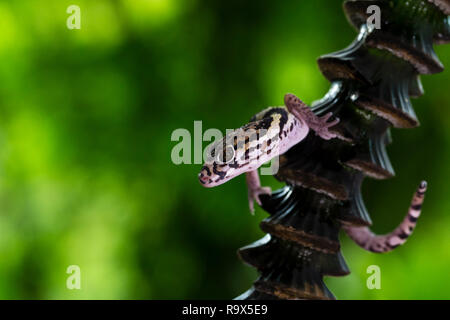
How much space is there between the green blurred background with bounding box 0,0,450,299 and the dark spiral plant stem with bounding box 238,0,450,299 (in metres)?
1.51

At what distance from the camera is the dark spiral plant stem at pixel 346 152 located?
59 centimetres

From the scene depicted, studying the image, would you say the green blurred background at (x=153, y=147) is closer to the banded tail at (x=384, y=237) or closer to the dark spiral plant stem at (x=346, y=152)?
the banded tail at (x=384, y=237)

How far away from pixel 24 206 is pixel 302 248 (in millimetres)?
1748

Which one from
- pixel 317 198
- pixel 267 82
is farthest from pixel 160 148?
pixel 317 198

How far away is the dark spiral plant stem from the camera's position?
1.94ft

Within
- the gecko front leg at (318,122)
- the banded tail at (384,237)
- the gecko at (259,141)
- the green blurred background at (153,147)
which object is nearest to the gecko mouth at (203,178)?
the gecko at (259,141)

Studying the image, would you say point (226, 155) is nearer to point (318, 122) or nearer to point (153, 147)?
point (318, 122)

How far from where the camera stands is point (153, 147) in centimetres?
224

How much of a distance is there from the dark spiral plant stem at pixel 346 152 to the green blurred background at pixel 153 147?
4.95ft

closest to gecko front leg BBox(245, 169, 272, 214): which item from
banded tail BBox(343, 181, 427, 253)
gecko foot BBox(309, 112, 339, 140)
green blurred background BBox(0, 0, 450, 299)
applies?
banded tail BBox(343, 181, 427, 253)

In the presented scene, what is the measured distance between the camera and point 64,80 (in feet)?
7.21

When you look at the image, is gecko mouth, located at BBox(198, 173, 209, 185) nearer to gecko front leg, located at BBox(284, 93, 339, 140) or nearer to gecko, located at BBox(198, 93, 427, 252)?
gecko, located at BBox(198, 93, 427, 252)

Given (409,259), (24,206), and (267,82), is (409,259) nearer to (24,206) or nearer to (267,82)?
(267,82)
